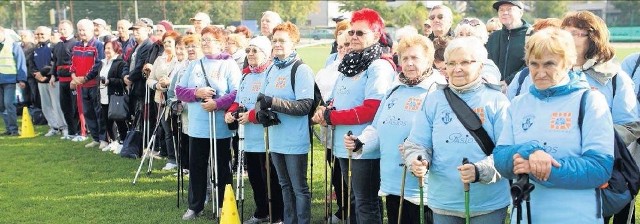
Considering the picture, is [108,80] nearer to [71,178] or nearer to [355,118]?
[71,178]

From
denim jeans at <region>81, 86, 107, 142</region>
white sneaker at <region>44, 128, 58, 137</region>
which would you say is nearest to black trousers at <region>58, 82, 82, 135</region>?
white sneaker at <region>44, 128, 58, 137</region>

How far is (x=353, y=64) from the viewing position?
5.25 meters

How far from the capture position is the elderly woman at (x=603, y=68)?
3857 mm

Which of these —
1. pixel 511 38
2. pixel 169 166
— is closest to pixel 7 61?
pixel 169 166

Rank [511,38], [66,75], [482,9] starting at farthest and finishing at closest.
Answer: [482,9]
[66,75]
[511,38]

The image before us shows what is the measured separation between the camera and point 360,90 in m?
5.27

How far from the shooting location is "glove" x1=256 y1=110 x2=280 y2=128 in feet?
18.6

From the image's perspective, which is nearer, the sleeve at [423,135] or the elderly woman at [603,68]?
the elderly woman at [603,68]

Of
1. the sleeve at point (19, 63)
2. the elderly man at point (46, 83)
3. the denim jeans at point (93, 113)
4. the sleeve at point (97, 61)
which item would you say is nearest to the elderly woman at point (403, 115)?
the sleeve at point (97, 61)

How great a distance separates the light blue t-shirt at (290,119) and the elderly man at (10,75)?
9668mm

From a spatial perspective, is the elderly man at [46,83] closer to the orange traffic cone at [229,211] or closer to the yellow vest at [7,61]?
the yellow vest at [7,61]

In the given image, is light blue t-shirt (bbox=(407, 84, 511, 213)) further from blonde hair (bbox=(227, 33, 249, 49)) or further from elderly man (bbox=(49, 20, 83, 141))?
elderly man (bbox=(49, 20, 83, 141))

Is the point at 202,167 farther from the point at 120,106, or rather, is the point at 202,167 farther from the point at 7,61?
the point at 7,61

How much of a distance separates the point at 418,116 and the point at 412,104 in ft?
1.46
